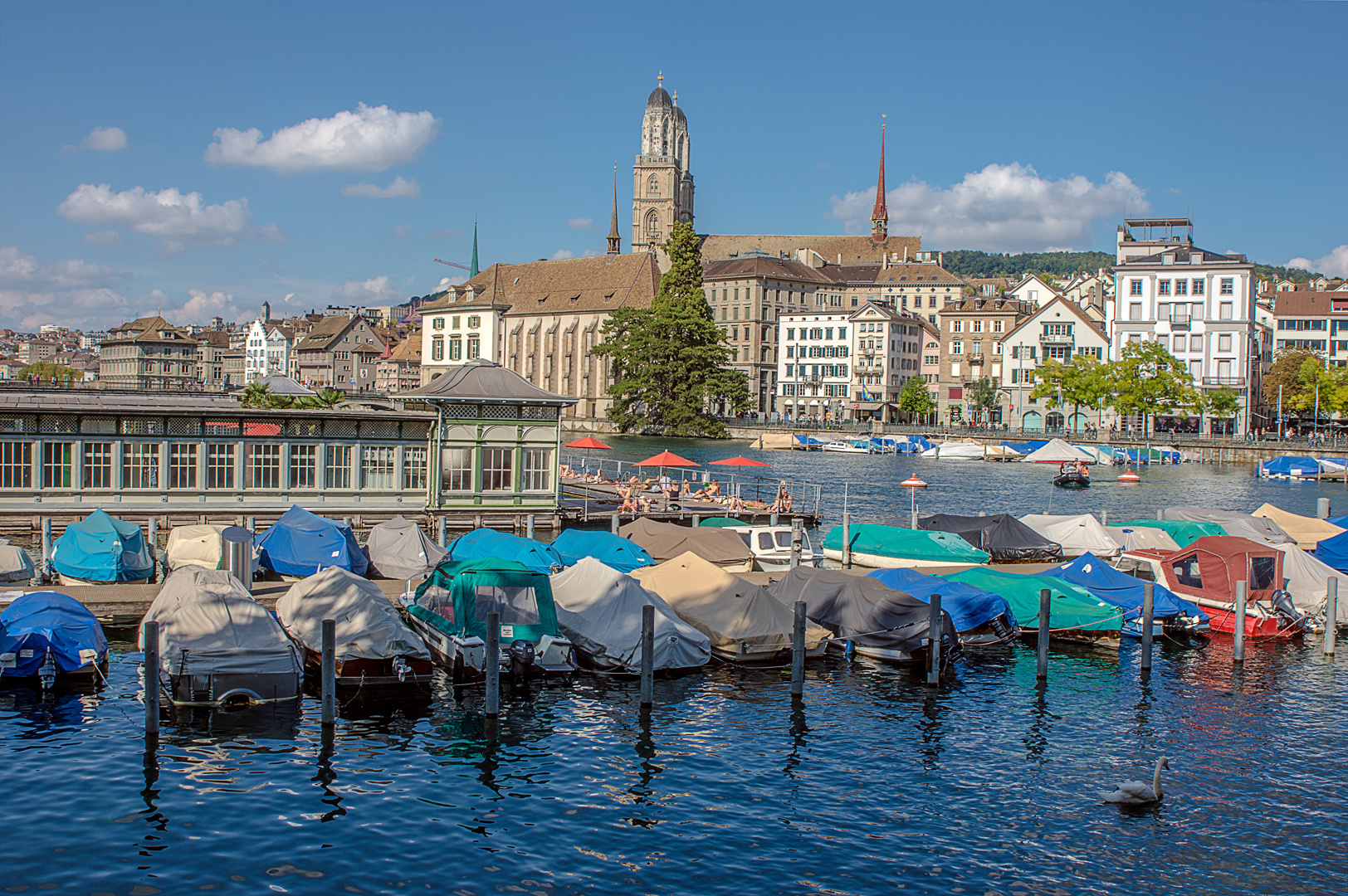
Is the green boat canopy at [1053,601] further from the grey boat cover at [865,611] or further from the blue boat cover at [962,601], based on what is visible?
the grey boat cover at [865,611]

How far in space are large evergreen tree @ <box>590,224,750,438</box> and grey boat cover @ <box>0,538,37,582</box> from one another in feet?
322

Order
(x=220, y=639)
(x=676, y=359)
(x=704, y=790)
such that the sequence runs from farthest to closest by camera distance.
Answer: (x=676, y=359) < (x=220, y=639) < (x=704, y=790)

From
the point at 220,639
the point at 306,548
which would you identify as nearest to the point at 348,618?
the point at 220,639

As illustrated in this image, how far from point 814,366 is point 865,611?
5085 inches

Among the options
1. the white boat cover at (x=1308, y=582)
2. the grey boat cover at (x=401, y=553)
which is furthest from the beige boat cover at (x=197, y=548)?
the white boat cover at (x=1308, y=582)

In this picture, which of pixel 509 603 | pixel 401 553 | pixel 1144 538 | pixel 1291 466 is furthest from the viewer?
pixel 1291 466

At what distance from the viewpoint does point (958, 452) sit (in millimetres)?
113438

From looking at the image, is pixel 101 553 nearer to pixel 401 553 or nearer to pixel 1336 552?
pixel 401 553

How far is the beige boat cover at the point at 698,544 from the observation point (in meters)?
37.7

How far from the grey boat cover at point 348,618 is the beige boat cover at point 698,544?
12.9 meters

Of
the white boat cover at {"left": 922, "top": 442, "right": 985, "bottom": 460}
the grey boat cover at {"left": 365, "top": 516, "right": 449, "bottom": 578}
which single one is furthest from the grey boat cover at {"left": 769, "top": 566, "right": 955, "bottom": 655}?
the white boat cover at {"left": 922, "top": 442, "right": 985, "bottom": 460}

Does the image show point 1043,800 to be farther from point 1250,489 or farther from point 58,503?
point 1250,489

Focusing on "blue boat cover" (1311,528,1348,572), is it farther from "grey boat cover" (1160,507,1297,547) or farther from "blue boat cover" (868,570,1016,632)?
"blue boat cover" (868,570,1016,632)

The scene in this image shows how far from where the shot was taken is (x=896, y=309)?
15775cm
